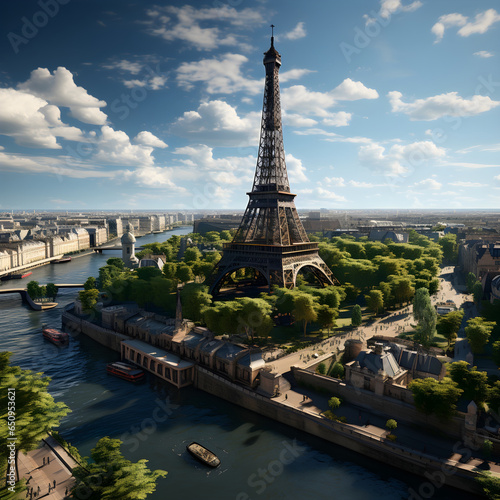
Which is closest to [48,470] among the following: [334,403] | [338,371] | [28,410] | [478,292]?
[28,410]

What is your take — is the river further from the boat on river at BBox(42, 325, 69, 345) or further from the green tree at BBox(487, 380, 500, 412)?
the green tree at BBox(487, 380, 500, 412)

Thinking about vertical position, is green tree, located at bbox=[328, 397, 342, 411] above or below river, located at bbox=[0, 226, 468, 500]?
above

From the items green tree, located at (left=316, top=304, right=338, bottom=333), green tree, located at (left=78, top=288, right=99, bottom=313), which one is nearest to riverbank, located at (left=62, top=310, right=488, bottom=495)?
green tree, located at (left=316, top=304, right=338, bottom=333)

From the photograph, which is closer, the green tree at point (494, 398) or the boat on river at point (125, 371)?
the green tree at point (494, 398)

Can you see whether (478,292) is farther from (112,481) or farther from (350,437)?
(112,481)

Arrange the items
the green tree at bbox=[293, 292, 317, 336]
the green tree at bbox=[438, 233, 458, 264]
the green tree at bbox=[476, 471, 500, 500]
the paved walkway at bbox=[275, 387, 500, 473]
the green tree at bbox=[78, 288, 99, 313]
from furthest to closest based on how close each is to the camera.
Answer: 1. the green tree at bbox=[438, 233, 458, 264]
2. the green tree at bbox=[78, 288, 99, 313]
3. the green tree at bbox=[293, 292, 317, 336]
4. the paved walkway at bbox=[275, 387, 500, 473]
5. the green tree at bbox=[476, 471, 500, 500]

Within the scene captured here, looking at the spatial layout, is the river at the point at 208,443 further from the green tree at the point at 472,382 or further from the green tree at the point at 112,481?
the green tree at the point at 472,382

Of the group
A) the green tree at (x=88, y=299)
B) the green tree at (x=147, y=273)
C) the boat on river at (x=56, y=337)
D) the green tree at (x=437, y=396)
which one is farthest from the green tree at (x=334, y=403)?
the green tree at (x=147, y=273)
